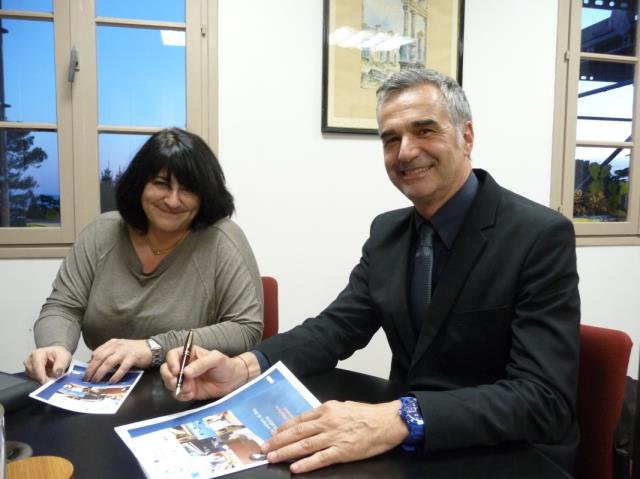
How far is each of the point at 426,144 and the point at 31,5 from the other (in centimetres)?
205

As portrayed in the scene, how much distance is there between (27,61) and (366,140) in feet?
5.31

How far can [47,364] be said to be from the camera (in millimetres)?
1211

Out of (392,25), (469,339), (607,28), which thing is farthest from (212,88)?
(607,28)

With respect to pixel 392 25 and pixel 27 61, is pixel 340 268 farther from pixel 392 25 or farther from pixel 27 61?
pixel 27 61

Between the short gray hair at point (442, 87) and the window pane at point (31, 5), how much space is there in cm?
184

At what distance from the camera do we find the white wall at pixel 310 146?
7.74ft

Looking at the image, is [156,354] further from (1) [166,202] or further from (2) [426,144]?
(2) [426,144]

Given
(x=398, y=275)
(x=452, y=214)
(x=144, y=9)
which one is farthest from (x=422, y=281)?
(x=144, y=9)

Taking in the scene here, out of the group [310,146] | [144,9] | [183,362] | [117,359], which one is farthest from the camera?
[310,146]

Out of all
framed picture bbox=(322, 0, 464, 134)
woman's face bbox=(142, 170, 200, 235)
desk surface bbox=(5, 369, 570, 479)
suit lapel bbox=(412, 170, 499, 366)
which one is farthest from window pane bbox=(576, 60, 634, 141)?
desk surface bbox=(5, 369, 570, 479)

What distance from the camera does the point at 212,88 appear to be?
2348mm

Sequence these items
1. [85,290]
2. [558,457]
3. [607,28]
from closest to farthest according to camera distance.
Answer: [558,457]
[85,290]
[607,28]

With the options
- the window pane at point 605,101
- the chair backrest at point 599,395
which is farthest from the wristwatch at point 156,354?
the window pane at point 605,101

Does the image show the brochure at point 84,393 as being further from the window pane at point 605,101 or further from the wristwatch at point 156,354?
the window pane at point 605,101
